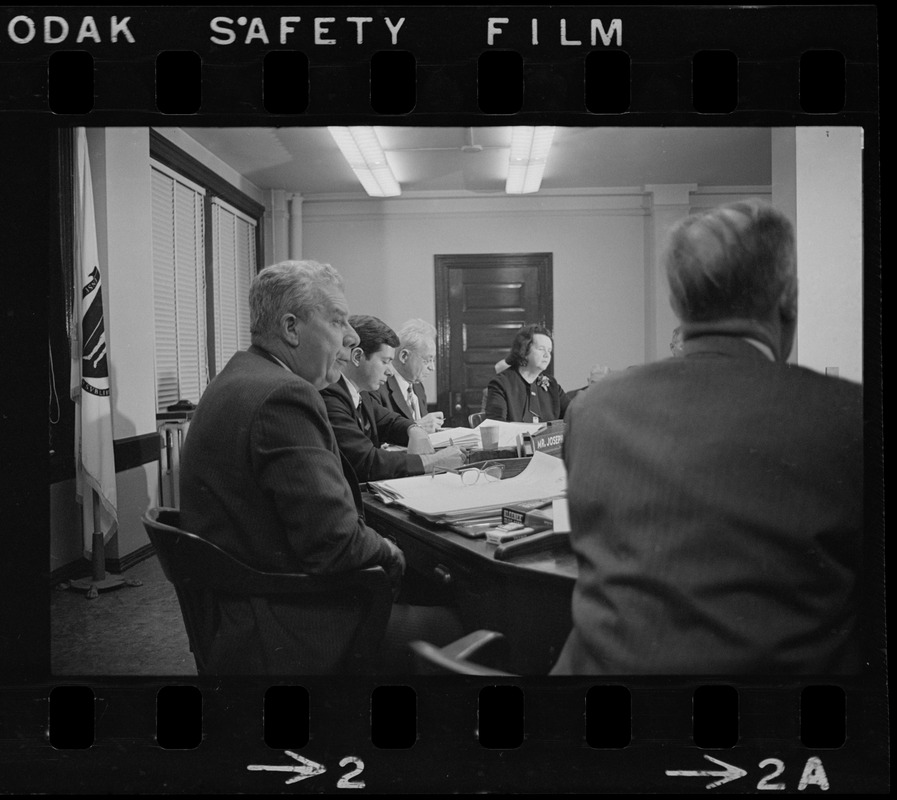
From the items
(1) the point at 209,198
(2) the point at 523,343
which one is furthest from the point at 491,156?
(1) the point at 209,198

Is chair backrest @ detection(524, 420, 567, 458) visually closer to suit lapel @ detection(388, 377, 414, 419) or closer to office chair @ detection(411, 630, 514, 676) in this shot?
suit lapel @ detection(388, 377, 414, 419)

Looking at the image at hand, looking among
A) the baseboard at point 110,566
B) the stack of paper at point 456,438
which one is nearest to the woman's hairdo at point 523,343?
the stack of paper at point 456,438

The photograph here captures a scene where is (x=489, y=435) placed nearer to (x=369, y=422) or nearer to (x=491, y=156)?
(x=369, y=422)

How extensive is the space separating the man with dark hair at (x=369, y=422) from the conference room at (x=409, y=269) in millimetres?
218

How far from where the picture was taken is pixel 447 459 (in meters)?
2.49

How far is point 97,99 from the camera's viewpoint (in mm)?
1621

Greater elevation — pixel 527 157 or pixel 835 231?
pixel 527 157

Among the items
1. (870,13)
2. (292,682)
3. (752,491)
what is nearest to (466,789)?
(292,682)

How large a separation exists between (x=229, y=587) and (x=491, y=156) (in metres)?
1.20

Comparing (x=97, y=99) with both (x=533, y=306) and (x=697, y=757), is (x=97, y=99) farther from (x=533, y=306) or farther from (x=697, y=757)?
(x=697, y=757)

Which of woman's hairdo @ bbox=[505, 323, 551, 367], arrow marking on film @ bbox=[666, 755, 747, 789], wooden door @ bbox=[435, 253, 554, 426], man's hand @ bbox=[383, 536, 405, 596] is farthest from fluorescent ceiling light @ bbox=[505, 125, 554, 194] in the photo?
arrow marking on film @ bbox=[666, 755, 747, 789]

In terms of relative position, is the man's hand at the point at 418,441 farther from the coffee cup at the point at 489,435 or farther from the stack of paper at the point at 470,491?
the stack of paper at the point at 470,491

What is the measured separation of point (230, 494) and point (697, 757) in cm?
122

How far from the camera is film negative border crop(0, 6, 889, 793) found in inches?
62.2
